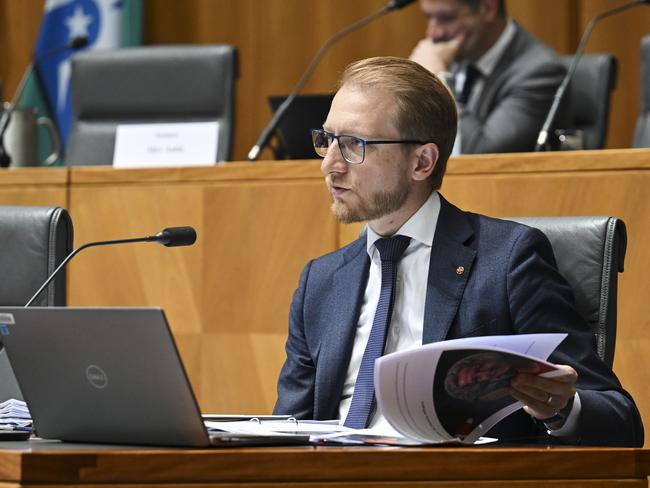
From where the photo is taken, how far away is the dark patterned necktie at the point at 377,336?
221cm

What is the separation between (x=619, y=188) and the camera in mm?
3109

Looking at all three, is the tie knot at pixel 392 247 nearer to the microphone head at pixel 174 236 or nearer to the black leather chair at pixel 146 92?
the microphone head at pixel 174 236

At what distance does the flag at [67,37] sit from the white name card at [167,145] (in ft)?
6.45

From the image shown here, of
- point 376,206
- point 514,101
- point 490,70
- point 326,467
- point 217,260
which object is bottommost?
point 217,260

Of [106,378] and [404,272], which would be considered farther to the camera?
[404,272]

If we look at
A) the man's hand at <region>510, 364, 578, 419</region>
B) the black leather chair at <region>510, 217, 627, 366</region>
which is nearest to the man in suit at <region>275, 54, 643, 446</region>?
the black leather chair at <region>510, 217, 627, 366</region>

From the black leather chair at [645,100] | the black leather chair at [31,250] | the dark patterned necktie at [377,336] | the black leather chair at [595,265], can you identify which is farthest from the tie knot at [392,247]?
the black leather chair at [645,100]

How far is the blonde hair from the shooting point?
2389 millimetres

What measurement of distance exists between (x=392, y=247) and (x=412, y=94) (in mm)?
286

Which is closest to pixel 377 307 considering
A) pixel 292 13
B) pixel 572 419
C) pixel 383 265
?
→ pixel 383 265

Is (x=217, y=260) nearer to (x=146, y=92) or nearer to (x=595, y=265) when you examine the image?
(x=146, y=92)

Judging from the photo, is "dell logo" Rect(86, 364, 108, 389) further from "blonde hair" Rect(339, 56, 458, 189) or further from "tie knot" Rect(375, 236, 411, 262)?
"blonde hair" Rect(339, 56, 458, 189)

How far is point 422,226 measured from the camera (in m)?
2.38

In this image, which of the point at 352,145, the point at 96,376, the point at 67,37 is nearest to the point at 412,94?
the point at 352,145
